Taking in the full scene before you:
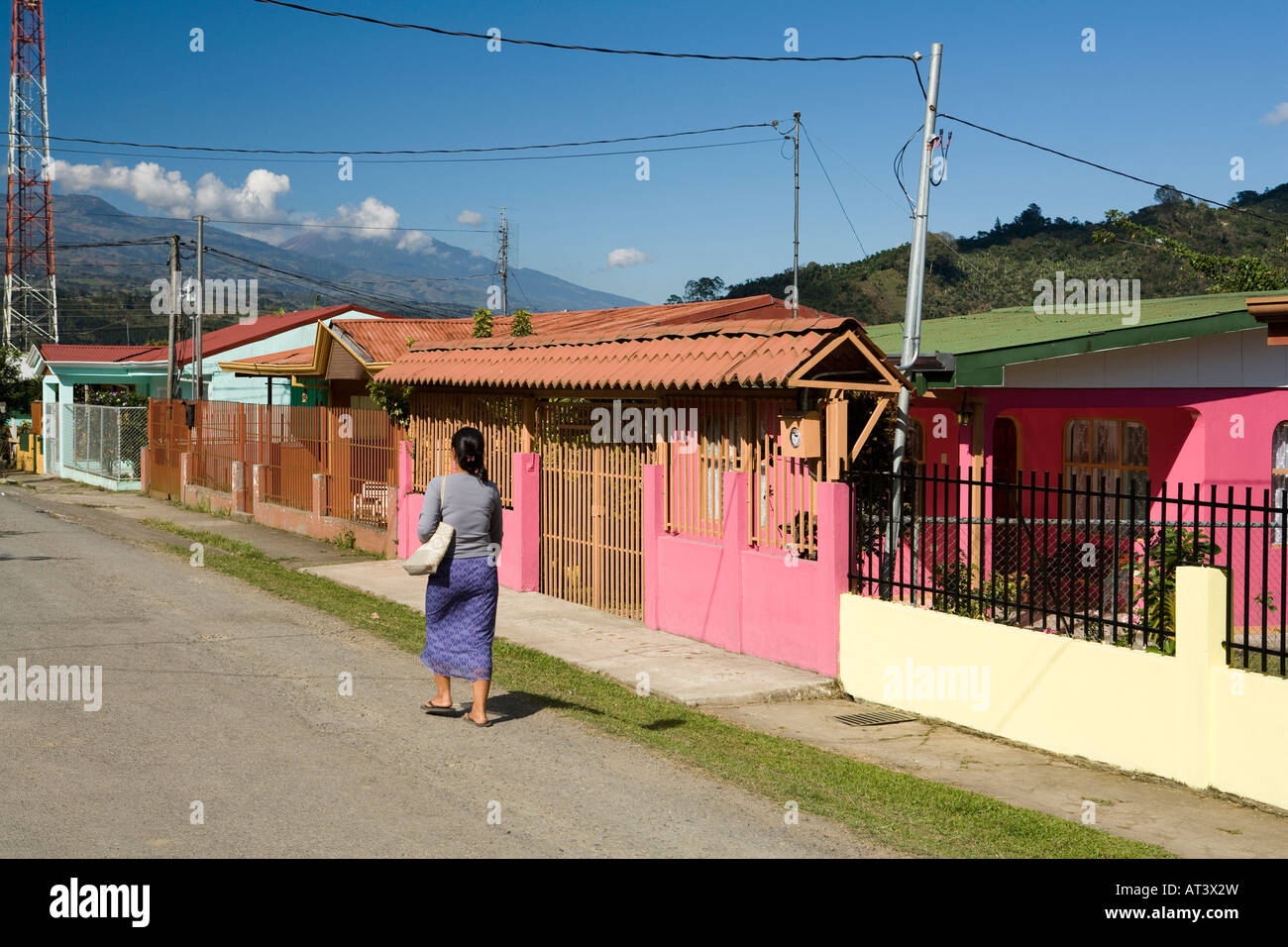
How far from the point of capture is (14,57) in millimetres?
51219

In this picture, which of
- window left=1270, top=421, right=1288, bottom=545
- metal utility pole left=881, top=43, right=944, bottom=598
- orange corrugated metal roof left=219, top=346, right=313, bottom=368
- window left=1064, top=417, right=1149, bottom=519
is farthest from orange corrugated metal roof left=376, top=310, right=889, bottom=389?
orange corrugated metal roof left=219, top=346, right=313, bottom=368

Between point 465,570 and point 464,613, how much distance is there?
0.98ft

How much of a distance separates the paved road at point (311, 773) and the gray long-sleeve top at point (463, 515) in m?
1.21

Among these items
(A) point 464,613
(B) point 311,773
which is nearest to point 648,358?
(A) point 464,613

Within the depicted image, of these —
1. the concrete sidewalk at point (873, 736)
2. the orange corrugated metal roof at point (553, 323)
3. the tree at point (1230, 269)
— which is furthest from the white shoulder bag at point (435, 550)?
the tree at point (1230, 269)

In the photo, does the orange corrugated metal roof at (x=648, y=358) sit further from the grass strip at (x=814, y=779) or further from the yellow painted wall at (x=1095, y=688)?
the grass strip at (x=814, y=779)

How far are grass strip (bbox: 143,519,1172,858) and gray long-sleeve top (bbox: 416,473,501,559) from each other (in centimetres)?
160

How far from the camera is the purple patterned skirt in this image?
7609 millimetres

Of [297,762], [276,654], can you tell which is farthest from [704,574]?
[297,762]

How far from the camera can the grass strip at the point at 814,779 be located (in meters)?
6.30

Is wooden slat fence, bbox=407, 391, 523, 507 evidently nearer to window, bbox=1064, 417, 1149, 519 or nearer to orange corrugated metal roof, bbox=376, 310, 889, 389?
orange corrugated metal roof, bbox=376, 310, 889, 389
